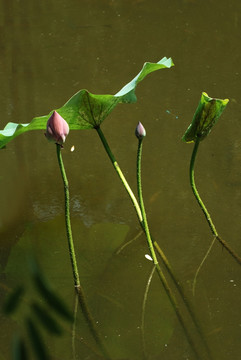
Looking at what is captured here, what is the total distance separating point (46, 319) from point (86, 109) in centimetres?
47

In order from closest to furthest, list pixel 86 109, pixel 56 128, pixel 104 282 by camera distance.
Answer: pixel 56 128
pixel 86 109
pixel 104 282

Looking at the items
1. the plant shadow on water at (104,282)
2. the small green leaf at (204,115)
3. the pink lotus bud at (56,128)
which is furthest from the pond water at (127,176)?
the pink lotus bud at (56,128)

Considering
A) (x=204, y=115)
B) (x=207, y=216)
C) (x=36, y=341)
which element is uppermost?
(x=204, y=115)

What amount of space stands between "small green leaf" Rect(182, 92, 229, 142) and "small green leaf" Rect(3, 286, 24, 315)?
53cm

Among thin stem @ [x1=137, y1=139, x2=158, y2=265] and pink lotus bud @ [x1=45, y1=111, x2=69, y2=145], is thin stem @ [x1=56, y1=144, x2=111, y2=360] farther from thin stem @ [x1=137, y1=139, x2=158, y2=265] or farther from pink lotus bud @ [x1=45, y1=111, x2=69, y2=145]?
thin stem @ [x1=137, y1=139, x2=158, y2=265]

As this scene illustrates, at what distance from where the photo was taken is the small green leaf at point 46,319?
146 centimetres

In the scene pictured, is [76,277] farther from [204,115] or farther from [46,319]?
[204,115]

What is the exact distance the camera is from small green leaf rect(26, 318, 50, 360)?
4.56ft

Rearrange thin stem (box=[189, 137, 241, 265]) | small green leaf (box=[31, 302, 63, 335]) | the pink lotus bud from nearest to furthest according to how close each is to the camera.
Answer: the pink lotus bud → small green leaf (box=[31, 302, 63, 335]) → thin stem (box=[189, 137, 241, 265])

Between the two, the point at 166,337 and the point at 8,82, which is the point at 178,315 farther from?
the point at 8,82

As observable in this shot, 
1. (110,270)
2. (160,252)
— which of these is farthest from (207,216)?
(110,270)

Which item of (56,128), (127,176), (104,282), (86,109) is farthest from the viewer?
(127,176)

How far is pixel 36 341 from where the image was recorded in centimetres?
143

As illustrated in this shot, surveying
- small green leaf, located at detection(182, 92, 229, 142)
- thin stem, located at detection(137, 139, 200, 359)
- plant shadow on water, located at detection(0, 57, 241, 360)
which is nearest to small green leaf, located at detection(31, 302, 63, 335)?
plant shadow on water, located at detection(0, 57, 241, 360)
